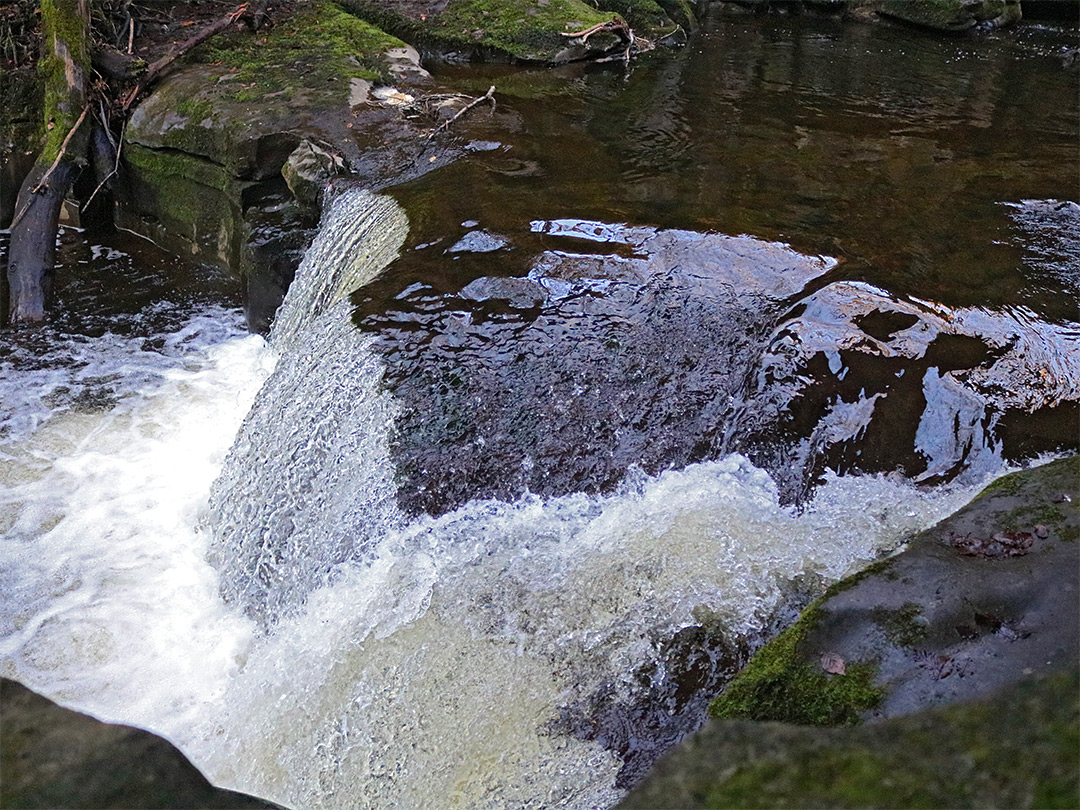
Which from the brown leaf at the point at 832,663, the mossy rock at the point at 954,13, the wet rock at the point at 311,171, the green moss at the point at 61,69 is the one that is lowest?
the green moss at the point at 61,69

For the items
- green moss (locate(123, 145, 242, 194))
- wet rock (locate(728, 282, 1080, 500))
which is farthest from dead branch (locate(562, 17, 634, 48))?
wet rock (locate(728, 282, 1080, 500))

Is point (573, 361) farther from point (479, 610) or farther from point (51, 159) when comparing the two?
point (51, 159)

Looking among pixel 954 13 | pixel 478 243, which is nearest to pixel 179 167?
pixel 478 243

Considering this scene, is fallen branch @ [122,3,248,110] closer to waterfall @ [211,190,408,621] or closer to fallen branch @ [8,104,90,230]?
fallen branch @ [8,104,90,230]

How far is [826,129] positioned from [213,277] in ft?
15.7

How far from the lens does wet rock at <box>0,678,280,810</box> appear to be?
1.31 meters

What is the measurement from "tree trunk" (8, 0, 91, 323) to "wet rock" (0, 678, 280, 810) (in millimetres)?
5848

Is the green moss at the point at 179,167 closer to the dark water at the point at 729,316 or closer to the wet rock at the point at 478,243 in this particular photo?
the dark water at the point at 729,316

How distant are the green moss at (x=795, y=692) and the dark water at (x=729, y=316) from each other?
131 centimetres

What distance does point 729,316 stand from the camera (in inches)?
171

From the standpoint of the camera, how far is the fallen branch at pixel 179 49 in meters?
7.55

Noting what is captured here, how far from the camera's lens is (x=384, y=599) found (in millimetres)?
3709

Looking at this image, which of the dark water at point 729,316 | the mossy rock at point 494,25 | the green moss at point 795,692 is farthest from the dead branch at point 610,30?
the green moss at point 795,692

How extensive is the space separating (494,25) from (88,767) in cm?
879
